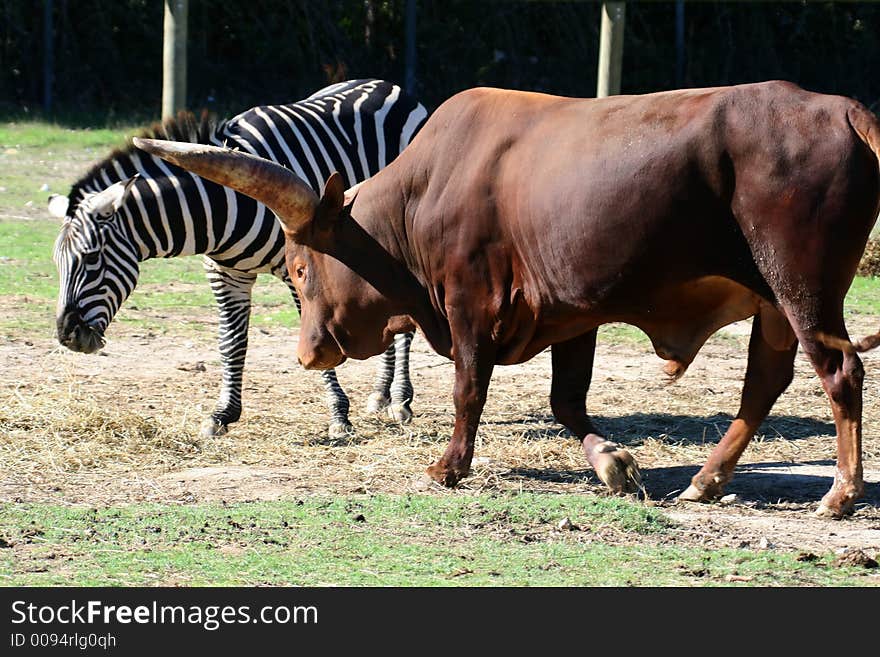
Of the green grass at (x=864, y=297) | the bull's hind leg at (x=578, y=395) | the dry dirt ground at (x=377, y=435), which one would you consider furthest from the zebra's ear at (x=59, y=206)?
the green grass at (x=864, y=297)

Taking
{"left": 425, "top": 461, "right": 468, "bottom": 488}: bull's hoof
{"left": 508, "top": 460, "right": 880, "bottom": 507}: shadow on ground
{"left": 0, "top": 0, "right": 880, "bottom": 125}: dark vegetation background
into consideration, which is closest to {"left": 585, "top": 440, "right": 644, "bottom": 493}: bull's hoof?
{"left": 508, "top": 460, "right": 880, "bottom": 507}: shadow on ground

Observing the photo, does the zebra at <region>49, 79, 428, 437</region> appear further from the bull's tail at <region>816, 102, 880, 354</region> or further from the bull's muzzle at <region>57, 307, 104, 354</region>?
the bull's tail at <region>816, 102, 880, 354</region>

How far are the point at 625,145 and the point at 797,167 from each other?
76 centimetres

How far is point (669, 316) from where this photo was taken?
20.9 feet

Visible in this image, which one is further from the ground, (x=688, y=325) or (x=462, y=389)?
(x=688, y=325)

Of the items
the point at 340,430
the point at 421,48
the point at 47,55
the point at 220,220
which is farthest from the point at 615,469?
the point at 47,55

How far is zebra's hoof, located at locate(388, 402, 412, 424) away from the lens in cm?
820

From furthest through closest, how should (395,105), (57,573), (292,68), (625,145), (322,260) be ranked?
(292,68) → (395,105) → (322,260) → (625,145) → (57,573)

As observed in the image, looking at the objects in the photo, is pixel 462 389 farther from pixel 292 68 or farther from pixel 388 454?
pixel 292 68

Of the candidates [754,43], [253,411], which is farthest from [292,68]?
[253,411]

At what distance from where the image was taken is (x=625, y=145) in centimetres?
602

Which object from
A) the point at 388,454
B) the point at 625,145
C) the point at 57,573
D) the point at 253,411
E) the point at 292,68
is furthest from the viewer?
the point at 292,68

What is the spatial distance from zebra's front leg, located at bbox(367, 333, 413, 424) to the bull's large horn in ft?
6.07

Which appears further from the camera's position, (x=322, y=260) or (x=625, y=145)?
(x=322, y=260)
